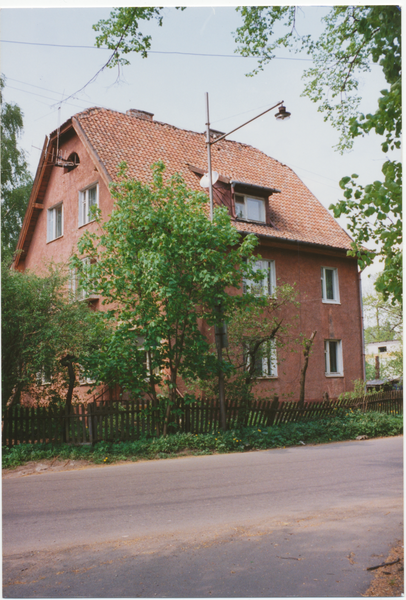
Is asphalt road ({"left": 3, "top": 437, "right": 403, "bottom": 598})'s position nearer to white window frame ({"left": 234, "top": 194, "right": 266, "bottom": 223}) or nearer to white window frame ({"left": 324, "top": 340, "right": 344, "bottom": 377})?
white window frame ({"left": 324, "top": 340, "right": 344, "bottom": 377})

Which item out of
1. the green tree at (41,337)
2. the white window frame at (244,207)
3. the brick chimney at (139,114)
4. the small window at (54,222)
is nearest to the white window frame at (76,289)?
the green tree at (41,337)

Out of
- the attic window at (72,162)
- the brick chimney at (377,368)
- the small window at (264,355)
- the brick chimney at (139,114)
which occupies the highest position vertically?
the brick chimney at (139,114)

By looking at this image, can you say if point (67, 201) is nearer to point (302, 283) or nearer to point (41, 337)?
point (302, 283)

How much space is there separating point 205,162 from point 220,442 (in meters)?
10.4

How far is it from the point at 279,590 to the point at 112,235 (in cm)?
900

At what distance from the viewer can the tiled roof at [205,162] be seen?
16.8 m

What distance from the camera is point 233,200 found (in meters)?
17.7

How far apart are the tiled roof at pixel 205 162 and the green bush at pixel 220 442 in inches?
252

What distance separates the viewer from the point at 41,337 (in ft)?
36.4

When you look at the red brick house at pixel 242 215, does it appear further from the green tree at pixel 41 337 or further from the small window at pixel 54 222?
the green tree at pixel 41 337

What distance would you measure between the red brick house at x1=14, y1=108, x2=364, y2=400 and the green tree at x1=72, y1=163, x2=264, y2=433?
446 centimetres

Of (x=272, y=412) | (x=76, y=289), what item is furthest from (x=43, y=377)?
(x=272, y=412)

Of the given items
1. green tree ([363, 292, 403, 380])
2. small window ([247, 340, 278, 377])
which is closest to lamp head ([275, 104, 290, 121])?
green tree ([363, 292, 403, 380])

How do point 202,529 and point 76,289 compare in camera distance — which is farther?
point 76,289
